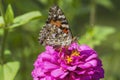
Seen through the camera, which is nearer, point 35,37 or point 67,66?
point 67,66

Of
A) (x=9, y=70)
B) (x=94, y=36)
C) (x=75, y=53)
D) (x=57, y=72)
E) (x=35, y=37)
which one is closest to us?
(x=57, y=72)

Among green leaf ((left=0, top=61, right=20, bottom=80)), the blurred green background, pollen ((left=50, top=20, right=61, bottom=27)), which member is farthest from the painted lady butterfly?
the blurred green background

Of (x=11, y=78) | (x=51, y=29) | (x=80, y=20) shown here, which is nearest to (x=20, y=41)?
(x=11, y=78)

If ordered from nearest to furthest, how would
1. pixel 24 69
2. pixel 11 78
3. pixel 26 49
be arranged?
pixel 11 78 < pixel 24 69 < pixel 26 49

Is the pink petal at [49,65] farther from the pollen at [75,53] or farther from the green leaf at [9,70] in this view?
the green leaf at [9,70]

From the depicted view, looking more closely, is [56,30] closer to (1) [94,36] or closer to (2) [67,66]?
(2) [67,66]

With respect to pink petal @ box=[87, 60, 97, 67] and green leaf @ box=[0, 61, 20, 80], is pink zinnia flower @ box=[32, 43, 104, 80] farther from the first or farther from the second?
green leaf @ box=[0, 61, 20, 80]

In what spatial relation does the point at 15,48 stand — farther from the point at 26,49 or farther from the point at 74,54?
the point at 74,54

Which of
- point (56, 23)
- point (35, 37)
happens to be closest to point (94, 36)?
point (35, 37)
